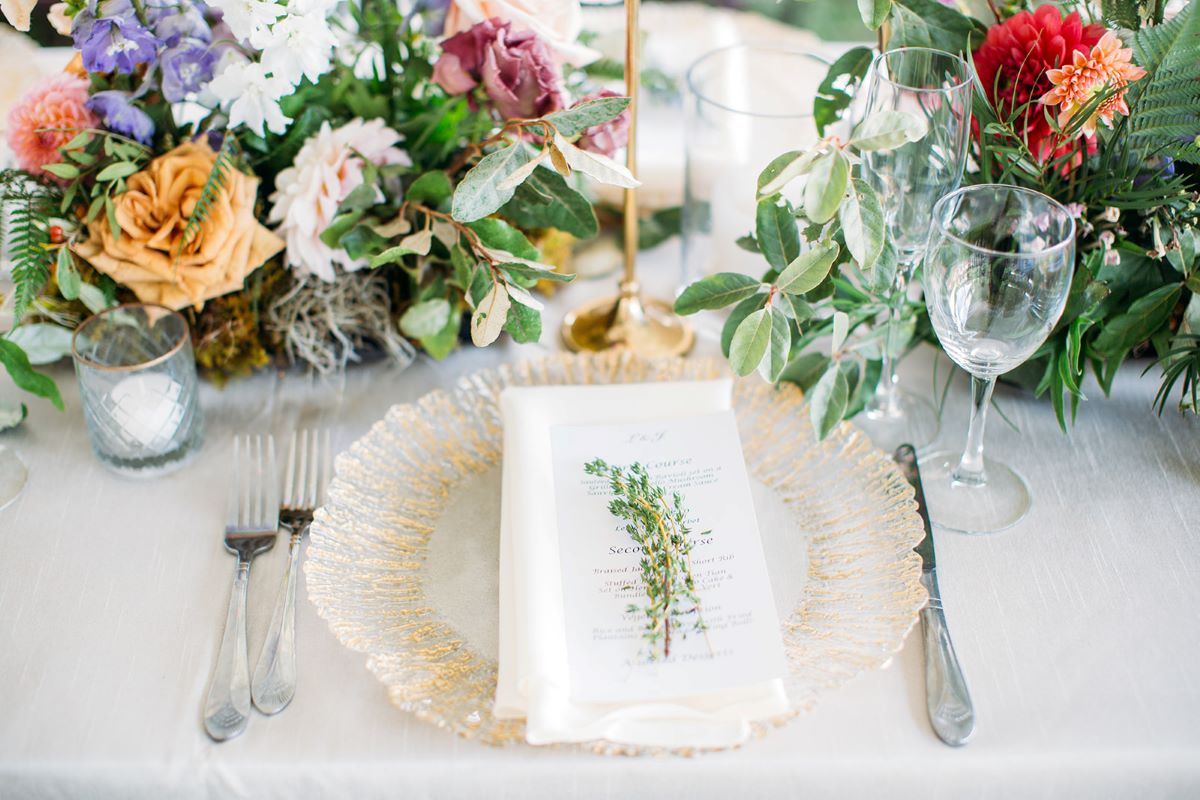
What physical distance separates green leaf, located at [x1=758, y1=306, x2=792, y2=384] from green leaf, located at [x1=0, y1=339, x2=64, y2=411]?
2.20ft

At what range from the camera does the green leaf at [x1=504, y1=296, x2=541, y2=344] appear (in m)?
0.85

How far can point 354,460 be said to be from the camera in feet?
3.01

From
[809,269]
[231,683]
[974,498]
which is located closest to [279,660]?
[231,683]

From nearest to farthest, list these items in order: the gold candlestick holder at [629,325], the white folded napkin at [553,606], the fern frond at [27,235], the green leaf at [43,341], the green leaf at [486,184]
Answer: the white folded napkin at [553,606], the green leaf at [486,184], the fern frond at [27,235], the green leaf at [43,341], the gold candlestick holder at [629,325]

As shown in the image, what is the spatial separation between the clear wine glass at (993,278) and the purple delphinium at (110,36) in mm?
686

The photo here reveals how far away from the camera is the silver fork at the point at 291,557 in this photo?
742mm

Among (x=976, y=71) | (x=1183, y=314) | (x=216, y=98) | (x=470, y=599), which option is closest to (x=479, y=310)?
(x=470, y=599)

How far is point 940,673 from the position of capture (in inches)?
29.3

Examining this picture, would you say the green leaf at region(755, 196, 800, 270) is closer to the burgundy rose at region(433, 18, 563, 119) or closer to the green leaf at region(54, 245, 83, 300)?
the burgundy rose at region(433, 18, 563, 119)

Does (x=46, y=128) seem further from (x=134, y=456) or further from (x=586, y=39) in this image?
(x=586, y=39)

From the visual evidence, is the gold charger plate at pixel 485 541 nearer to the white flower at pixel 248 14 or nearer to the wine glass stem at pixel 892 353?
the wine glass stem at pixel 892 353

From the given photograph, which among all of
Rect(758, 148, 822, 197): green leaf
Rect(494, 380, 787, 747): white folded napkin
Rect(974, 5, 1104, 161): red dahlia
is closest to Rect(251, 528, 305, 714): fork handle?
Rect(494, 380, 787, 747): white folded napkin

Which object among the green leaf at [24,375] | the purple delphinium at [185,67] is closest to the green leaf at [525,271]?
the purple delphinium at [185,67]

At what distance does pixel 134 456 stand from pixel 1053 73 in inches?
34.1
